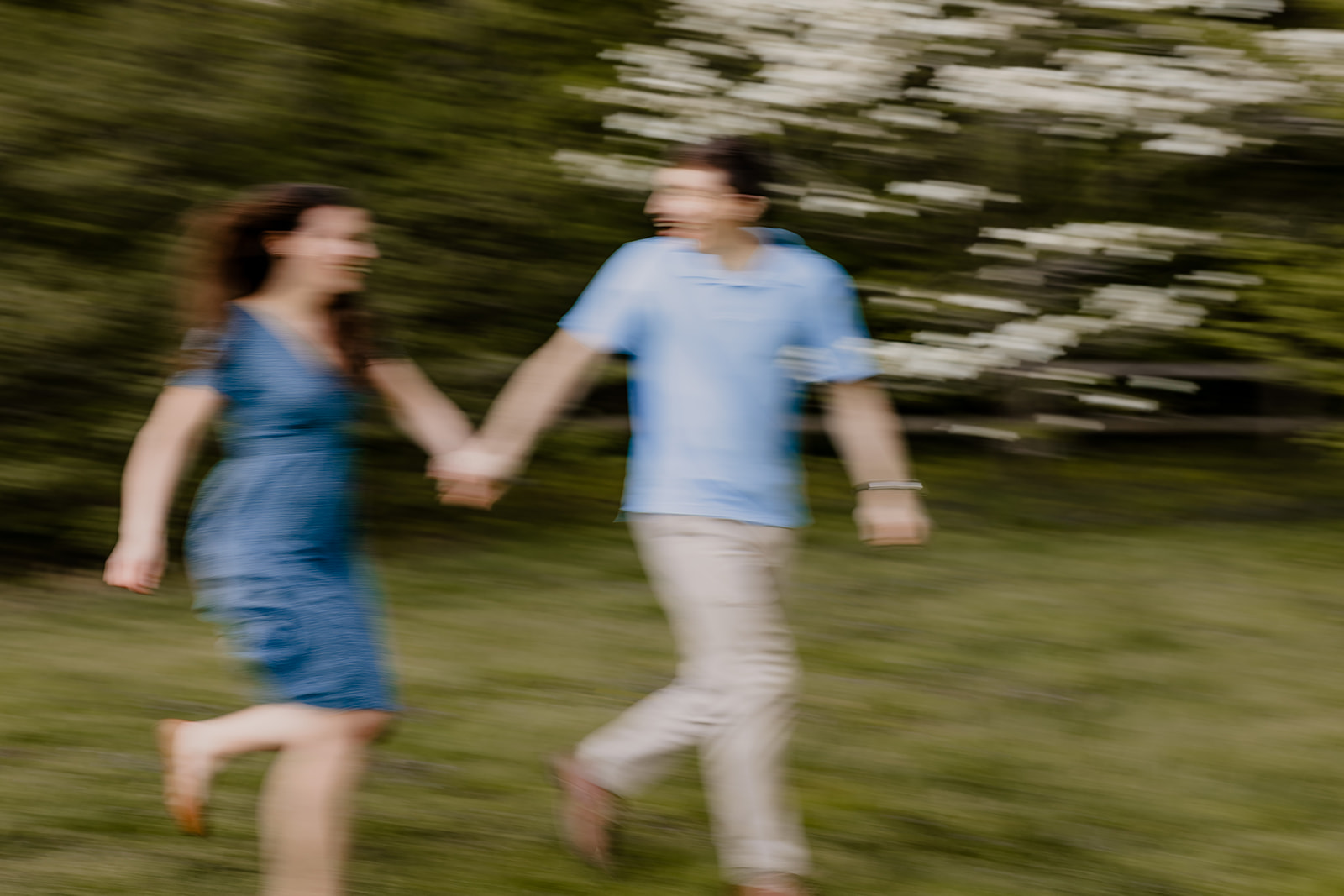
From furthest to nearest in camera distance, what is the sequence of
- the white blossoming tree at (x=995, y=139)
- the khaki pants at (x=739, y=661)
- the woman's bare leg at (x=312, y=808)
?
1. the white blossoming tree at (x=995, y=139)
2. the khaki pants at (x=739, y=661)
3. the woman's bare leg at (x=312, y=808)

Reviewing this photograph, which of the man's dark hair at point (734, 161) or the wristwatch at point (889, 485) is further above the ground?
the man's dark hair at point (734, 161)

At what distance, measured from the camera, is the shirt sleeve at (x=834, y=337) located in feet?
11.0

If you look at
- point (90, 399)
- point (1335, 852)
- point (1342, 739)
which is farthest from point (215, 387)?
point (90, 399)

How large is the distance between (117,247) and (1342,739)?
5468 millimetres

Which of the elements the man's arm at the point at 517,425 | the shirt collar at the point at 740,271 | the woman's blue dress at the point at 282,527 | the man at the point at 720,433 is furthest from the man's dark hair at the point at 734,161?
the woman's blue dress at the point at 282,527

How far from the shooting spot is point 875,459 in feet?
11.5

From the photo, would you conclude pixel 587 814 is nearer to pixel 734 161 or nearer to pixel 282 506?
pixel 282 506

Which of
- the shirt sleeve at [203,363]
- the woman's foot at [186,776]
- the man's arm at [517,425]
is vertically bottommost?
the woman's foot at [186,776]

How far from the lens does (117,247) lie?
6.93 m

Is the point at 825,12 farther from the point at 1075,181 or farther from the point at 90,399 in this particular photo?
the point at 90,399

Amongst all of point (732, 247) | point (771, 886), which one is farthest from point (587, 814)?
point (732, 247)

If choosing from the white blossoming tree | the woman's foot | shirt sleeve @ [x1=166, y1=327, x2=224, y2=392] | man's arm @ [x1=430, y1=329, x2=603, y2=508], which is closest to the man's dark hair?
man's arm @ [x1=430, y1=329, x2=603, y2=508]

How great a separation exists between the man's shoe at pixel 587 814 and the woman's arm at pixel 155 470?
3.72ft

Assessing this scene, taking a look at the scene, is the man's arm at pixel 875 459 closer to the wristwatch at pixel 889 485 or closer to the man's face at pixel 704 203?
the wristwatch at pixel 889 485
